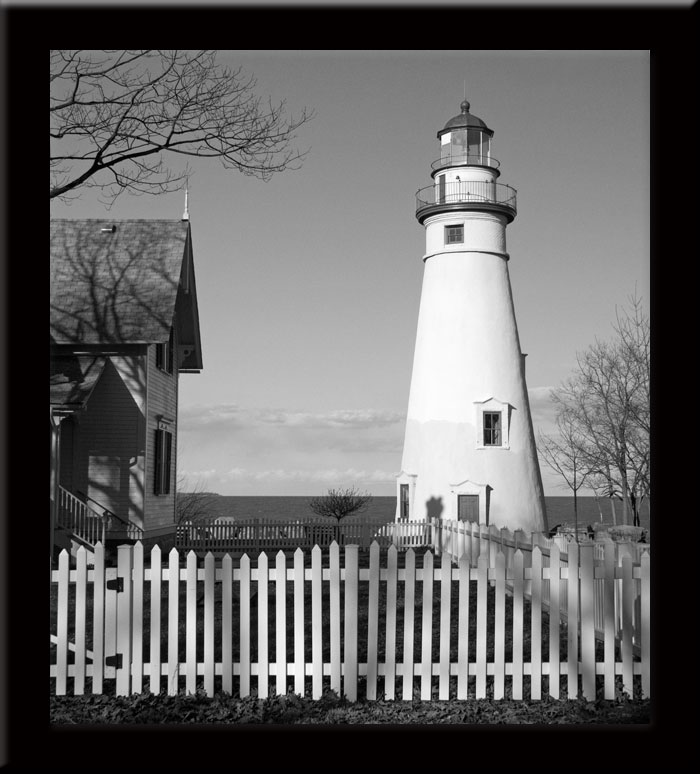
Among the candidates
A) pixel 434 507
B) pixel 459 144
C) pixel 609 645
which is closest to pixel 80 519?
pixel 434 507

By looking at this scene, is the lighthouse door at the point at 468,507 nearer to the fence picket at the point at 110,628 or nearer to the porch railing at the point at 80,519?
the porch railing at the point at 80,519

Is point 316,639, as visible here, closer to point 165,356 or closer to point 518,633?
point 518,633

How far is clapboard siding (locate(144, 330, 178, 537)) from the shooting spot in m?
20.3

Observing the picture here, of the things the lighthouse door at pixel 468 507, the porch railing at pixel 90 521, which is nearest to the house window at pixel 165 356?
the porch railing at pixel 90 521

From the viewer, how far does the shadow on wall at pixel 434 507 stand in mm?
26156

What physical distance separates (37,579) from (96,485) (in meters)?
15.8

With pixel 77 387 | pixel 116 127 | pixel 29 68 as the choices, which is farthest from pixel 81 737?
pixel 77 387

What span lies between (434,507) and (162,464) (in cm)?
803

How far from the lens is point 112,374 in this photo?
20062 mm

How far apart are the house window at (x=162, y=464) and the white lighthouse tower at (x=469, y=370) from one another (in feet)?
24.4

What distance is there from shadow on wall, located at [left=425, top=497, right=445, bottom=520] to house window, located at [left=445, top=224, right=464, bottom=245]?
682 centimetres

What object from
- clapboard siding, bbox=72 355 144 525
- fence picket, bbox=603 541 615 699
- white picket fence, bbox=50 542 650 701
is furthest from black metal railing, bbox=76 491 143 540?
fence picket, bbox=603 541 615 699

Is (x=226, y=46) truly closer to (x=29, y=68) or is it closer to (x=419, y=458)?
(x=29, y=68)

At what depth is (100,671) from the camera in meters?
6.96
